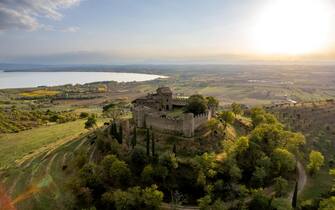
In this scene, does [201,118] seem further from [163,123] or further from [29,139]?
[29,139]

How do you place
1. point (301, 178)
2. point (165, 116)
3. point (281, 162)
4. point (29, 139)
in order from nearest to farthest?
point (281, 162) < point (301, 178) < point (165, 116) < point (29, 139)

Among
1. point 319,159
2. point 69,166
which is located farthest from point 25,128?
point 319,159

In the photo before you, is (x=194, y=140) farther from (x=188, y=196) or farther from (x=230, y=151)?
(x=188, y=196)

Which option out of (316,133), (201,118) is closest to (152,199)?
(201,118)

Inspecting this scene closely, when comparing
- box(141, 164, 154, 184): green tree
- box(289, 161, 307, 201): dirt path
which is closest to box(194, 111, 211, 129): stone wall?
box(141, 164, 154, 184): green tree

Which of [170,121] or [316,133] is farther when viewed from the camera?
[316,133]

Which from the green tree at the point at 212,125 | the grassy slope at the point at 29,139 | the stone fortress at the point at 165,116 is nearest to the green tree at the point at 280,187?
the green tree at the point at 212,125

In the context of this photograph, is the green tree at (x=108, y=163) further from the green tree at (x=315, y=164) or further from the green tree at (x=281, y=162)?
the green tree at (x=315, y=164)

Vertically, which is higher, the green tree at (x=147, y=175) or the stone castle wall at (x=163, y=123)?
the stone castle wall at (x=163, y=123)

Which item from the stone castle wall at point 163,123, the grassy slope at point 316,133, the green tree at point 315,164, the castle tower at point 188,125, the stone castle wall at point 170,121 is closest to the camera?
the grassy slope at point 316,133
